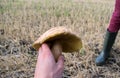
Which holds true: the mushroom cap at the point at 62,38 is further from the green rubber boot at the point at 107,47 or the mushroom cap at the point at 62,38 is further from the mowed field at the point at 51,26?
the green rubber boot at the point at 107,47

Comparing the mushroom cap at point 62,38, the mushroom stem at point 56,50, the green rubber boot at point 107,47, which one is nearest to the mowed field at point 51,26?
the green rubber boot at point 107,47

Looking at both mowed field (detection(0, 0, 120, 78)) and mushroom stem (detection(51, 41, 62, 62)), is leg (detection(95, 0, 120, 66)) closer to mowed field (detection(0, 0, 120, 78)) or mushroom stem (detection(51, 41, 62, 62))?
mowed field (detection(0, 0, 120, 78))

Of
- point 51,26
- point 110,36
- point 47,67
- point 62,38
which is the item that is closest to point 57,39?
point 62,38

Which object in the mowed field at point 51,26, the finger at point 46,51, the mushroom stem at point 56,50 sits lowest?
the mowed field at point 51,26

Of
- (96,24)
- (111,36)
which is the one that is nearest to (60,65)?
(111,36)

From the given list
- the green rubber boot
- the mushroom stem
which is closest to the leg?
the green rubber boot

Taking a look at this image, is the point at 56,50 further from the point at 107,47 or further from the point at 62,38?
the point at 107,47

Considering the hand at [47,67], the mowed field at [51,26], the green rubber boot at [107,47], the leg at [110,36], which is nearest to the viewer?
the hand at [47,67]
